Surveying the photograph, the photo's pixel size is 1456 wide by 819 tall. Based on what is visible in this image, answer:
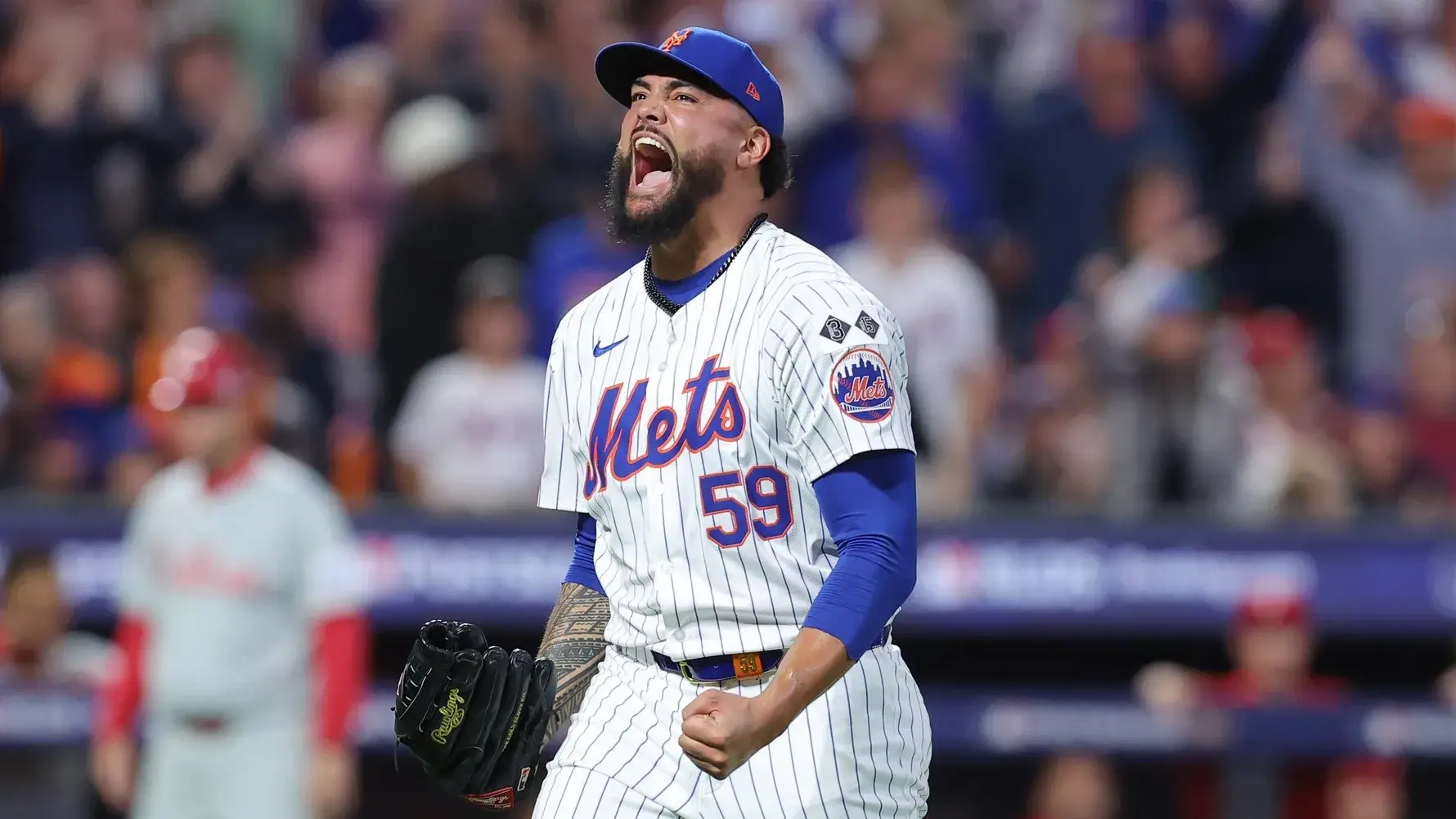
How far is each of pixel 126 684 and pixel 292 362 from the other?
6.67 feet

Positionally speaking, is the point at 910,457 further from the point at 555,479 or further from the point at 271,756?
the point at 271,756

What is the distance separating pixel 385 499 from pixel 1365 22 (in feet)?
18.7

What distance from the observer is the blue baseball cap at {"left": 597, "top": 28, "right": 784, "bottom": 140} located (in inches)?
153

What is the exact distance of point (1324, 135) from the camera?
10148 millimetres

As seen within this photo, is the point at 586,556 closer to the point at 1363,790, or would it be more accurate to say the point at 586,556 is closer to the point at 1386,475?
the point at 1363,790

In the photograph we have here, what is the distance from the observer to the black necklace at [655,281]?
155 inches

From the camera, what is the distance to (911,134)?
961 cm

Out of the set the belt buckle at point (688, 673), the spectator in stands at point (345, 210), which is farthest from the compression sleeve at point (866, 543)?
the spectator in stands at point (345, 210)

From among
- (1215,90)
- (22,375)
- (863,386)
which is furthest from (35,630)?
(1215,90)

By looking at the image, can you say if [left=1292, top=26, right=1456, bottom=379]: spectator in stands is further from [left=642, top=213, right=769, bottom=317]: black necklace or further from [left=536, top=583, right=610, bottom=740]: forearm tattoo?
[left=536, top=583, right=610, bottom=740]: forearm tattoo

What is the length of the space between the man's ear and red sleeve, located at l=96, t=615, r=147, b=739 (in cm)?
408

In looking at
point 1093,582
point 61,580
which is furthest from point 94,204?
point 1093,582

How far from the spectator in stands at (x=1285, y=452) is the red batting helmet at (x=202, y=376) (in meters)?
3.93

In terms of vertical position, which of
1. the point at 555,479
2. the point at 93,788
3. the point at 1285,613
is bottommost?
the point at 93,788
